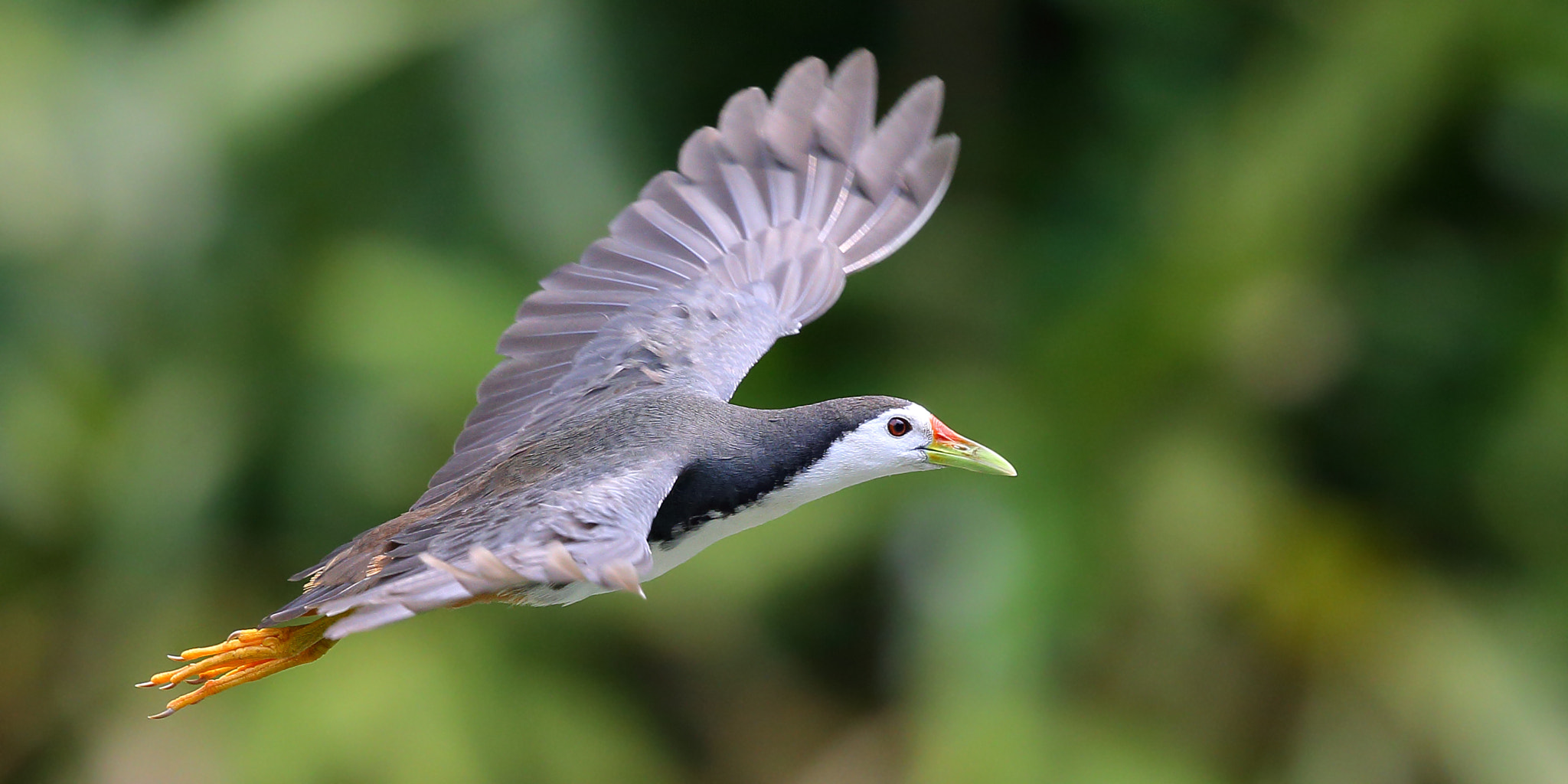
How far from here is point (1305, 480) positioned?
10242 millimetres

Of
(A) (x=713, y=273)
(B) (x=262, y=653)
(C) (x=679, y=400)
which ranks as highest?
(A) (x=713, y=273)

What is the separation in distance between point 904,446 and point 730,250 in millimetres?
1399

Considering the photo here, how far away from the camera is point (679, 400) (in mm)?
5641

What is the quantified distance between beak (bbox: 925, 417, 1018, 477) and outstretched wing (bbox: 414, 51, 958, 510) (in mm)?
842

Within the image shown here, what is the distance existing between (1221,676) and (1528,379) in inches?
107

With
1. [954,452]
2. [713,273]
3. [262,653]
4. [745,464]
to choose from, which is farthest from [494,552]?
[713,273]

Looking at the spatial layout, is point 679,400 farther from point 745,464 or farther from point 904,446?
point 904,446

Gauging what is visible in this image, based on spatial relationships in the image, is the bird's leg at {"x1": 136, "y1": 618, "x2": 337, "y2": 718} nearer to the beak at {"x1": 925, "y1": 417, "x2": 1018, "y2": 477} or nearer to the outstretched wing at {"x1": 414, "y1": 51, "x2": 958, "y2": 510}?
the outstretched wing at {"x1": 414, "y1": 51, "x2": 958, "y2": 510}

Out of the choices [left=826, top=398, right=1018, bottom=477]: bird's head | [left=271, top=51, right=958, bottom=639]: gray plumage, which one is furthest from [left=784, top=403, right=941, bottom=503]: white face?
[left=271, top=51, right=958, bottom=639]: gray plumage

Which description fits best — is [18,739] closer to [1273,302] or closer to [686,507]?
[686,507]

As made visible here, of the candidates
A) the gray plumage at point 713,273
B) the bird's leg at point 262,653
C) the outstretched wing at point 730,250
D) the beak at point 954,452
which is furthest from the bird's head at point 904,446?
the bird's leg at point 262,653

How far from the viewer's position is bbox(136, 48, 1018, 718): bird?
4734mm

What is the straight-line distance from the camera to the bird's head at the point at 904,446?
18.5 feet

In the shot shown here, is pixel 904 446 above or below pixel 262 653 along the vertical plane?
above
